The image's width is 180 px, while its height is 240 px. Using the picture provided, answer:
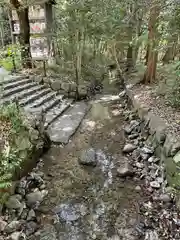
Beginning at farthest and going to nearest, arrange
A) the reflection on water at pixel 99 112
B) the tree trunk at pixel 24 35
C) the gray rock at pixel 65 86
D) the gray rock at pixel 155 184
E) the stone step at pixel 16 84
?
the gray rock at pixel 65 86
the tree trunk at pixel 24 35
the reflection on water at pixel 99 112
the stone step at pixel 16 84
the gray rock at pixel 155 184

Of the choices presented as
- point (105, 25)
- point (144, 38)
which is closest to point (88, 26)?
point (105, 25)

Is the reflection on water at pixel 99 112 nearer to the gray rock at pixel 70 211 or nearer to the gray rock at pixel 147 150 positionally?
the gray rock at pixel 147 150

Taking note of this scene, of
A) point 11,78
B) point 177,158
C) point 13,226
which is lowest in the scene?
point 13,226

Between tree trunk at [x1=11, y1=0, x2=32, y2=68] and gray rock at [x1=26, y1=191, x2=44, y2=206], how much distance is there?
6636 millimetres

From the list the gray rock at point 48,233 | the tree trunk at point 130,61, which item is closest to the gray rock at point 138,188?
the gray rock at point 48,233

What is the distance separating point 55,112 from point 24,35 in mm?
3888

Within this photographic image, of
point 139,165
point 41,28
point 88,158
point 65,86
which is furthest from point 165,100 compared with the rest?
point 41,28

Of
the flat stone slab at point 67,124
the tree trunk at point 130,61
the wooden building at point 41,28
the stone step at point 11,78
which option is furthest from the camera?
the tree trunk at point 130,61

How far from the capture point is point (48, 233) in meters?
3.58

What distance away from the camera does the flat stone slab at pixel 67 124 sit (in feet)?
21.9

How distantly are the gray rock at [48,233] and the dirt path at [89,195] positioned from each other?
2cm

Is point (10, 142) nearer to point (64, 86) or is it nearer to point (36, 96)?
point (36, 96)

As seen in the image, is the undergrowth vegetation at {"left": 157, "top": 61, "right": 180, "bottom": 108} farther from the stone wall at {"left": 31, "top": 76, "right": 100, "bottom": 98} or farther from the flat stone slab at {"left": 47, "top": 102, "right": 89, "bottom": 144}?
the stone wall at {"left": 31, "top": 76, "right": 100, "bottom": 98}

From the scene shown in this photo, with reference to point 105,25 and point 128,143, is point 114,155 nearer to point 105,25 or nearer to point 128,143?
point 128,143
